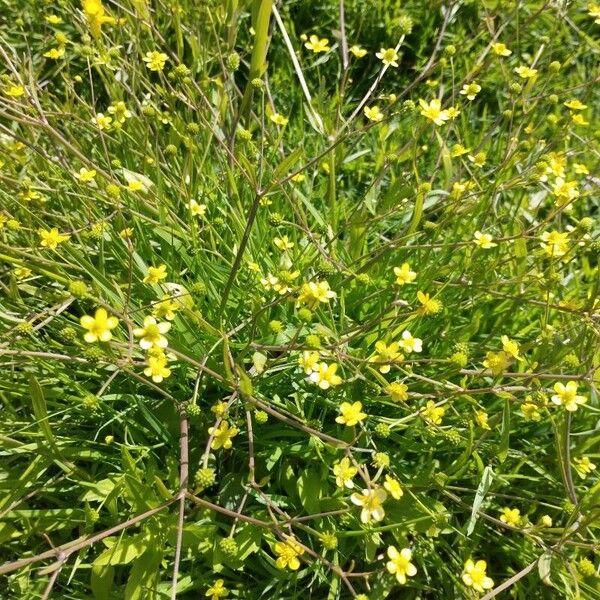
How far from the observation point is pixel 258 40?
130 cm

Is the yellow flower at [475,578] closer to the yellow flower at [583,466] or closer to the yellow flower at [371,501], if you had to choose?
the yellow flower at [371,501]

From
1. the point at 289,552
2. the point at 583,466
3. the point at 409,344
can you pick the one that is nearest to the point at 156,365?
the point at 289,552

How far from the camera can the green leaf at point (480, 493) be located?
1.66m

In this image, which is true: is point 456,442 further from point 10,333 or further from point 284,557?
point 10,333

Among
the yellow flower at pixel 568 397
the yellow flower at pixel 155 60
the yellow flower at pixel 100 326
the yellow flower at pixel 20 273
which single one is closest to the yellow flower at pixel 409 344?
the yellow flower at pixel 568 397

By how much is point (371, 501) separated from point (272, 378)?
20.1 inches

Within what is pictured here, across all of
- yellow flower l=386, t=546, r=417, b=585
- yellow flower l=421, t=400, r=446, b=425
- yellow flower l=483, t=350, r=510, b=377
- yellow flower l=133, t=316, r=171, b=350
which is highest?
yellow flower l=133, t=316, r=171, b=350

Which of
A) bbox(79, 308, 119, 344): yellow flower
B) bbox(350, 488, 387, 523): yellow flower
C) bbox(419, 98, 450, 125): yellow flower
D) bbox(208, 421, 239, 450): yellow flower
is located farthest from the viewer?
bbox(419, 98, 450, 125): yellow flower

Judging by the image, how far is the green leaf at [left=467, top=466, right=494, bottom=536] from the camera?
1.66m

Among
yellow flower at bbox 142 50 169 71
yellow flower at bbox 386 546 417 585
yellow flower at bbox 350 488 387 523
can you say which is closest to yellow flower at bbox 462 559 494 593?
yellow flower at bbox 386 546 417 585

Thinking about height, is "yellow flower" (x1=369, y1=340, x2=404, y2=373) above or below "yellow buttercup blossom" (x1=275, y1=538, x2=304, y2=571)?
above

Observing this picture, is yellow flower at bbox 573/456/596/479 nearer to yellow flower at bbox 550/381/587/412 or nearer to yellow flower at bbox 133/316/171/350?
yellow flower at bbox 550/381/587/412

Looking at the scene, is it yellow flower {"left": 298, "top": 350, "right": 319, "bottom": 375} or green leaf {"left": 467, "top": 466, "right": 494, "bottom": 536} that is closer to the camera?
yellow flower {"left": 298, "top": 350, "right": 319, "bottom": 375}

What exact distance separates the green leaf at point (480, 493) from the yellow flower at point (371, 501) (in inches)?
14.5
